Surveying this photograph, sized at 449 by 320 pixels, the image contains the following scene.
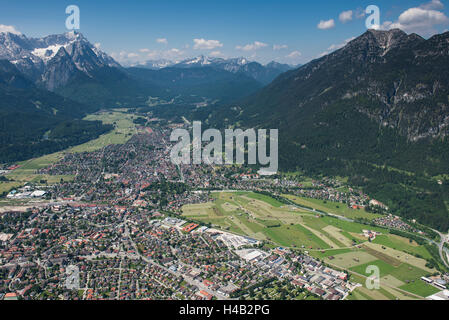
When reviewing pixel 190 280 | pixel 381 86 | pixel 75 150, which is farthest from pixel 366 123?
pixel 75 150

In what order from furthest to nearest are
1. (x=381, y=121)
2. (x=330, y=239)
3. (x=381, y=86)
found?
(x=381, y=86)
(x=381, y=121)
(x=330, y=239)

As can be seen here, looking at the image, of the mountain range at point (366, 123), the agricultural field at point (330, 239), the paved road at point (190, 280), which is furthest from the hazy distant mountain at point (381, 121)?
the paved road at point (190, 280)

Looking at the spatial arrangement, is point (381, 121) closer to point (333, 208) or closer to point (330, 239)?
point (333, 208)

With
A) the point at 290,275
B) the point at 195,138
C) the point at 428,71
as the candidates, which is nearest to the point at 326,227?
the point at 290,275

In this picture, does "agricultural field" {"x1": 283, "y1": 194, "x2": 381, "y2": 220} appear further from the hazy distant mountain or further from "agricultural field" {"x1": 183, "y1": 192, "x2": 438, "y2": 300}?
the hazy distant mountain

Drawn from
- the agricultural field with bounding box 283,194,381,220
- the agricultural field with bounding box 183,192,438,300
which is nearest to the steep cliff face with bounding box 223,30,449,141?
the agricultural field with bounding box 283,194,381,220

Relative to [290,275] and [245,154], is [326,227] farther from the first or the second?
[245,154]
